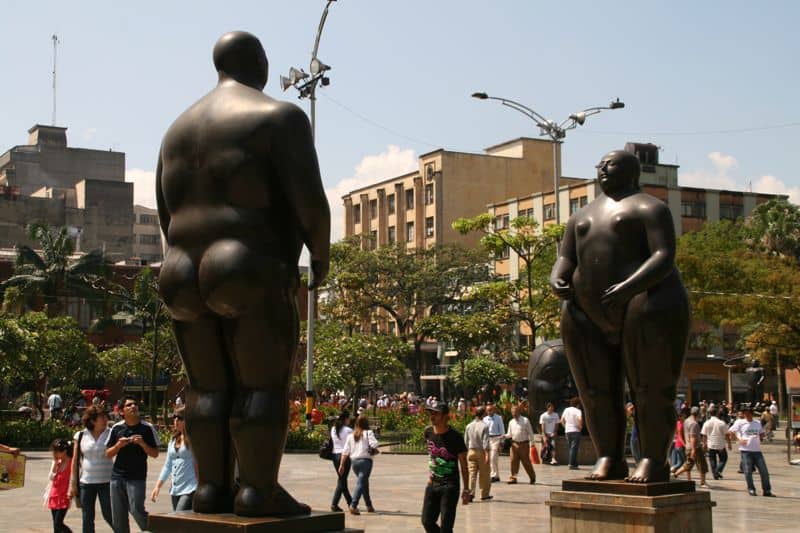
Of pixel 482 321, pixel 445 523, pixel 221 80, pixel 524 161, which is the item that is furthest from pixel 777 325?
pixel 524 161

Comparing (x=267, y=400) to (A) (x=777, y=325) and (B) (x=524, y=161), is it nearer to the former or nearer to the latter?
(A) (x=777, y=325)

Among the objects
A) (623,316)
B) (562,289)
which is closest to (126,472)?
(562,289)

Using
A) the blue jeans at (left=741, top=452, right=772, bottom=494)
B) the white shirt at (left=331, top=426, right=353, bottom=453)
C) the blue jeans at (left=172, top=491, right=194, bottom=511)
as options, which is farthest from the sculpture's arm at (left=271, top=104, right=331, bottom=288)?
the blue jeans at (left=741, top=452, right=772, bottom=494)

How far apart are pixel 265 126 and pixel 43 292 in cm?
5036

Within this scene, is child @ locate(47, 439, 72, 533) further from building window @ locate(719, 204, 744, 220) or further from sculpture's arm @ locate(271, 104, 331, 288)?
building window @ locate(719, 204, 744, 220)

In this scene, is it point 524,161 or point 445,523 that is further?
point 524,161

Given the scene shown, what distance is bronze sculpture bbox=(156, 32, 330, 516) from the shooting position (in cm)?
496

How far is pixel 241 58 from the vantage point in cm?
547

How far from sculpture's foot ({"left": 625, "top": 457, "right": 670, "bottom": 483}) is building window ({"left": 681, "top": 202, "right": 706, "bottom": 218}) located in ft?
203

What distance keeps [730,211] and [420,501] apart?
57321 millimetres

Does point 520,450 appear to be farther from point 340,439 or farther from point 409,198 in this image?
point 409,198

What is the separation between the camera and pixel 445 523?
32.9 ft

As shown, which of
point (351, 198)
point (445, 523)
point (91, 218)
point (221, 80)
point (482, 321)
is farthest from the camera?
point (351, 198)

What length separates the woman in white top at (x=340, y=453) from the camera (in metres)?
14.9
